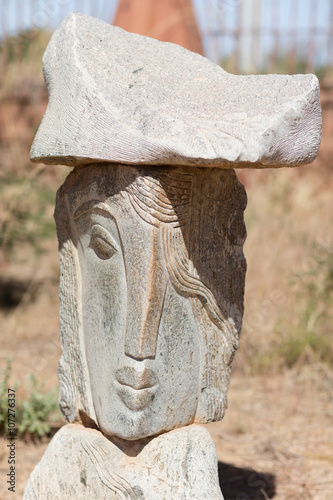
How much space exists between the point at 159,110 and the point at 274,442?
7.55ft

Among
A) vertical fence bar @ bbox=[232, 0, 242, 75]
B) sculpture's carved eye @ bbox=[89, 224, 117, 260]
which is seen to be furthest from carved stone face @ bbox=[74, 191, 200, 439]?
vertical fence bar @ bbox=[232, 0, 242, 75]

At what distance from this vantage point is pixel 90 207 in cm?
230

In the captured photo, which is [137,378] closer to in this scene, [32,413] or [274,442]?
[32,413]

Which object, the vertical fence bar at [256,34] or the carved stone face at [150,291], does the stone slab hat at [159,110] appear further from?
the vertical fence bar at [256,34]

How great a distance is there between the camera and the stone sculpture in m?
2.04

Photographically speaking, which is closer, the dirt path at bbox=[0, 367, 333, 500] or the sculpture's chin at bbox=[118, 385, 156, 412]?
A: the sculpture's chin at bbox=[118, 385, 156, 412]

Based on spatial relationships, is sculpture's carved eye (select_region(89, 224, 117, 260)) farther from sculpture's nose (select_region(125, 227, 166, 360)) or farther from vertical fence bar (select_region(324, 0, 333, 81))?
vertical fence bar (select_region(324, 0, 333, 81))

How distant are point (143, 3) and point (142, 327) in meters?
5.85

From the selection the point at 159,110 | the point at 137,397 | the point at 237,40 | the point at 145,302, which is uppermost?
the point at 237,40

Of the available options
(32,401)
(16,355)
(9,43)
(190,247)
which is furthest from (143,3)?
(190,247)

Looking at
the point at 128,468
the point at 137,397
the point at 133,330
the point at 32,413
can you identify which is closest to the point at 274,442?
the point at 32,413

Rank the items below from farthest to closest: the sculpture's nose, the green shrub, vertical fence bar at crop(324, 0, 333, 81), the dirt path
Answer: vertical fence bar at crop(324, 0, 333, 81) → the green shrub → the dirt path → the sculpture's nose

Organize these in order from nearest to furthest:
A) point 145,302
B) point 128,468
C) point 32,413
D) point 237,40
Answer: point 145,302 → point 128,468 → point 32,413 → point 237,40

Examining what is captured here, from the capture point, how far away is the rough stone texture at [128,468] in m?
2.24
